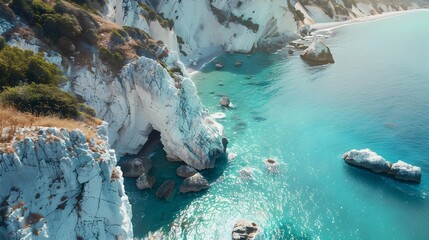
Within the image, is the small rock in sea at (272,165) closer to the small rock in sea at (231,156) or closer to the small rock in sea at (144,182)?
the small rock in sea at (231,156)

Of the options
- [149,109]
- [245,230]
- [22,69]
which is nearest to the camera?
[22,69]

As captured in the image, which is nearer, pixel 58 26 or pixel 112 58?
pixel 58 26

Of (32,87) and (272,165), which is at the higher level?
(32,87)

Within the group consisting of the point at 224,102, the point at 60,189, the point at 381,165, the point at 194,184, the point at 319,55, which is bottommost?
the point at 194,184

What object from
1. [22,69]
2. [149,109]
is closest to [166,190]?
[149,109]

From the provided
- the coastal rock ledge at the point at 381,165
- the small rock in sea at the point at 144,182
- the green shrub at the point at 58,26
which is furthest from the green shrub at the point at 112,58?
the coastal rock ledge at the point at 381,165

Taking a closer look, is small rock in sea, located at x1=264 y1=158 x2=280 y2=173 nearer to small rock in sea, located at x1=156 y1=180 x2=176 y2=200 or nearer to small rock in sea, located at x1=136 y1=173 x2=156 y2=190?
small rock in sea, located at x1=156 y1=180 x2=176 y2=200

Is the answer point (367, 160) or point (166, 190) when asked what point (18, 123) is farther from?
point (367, 160)
